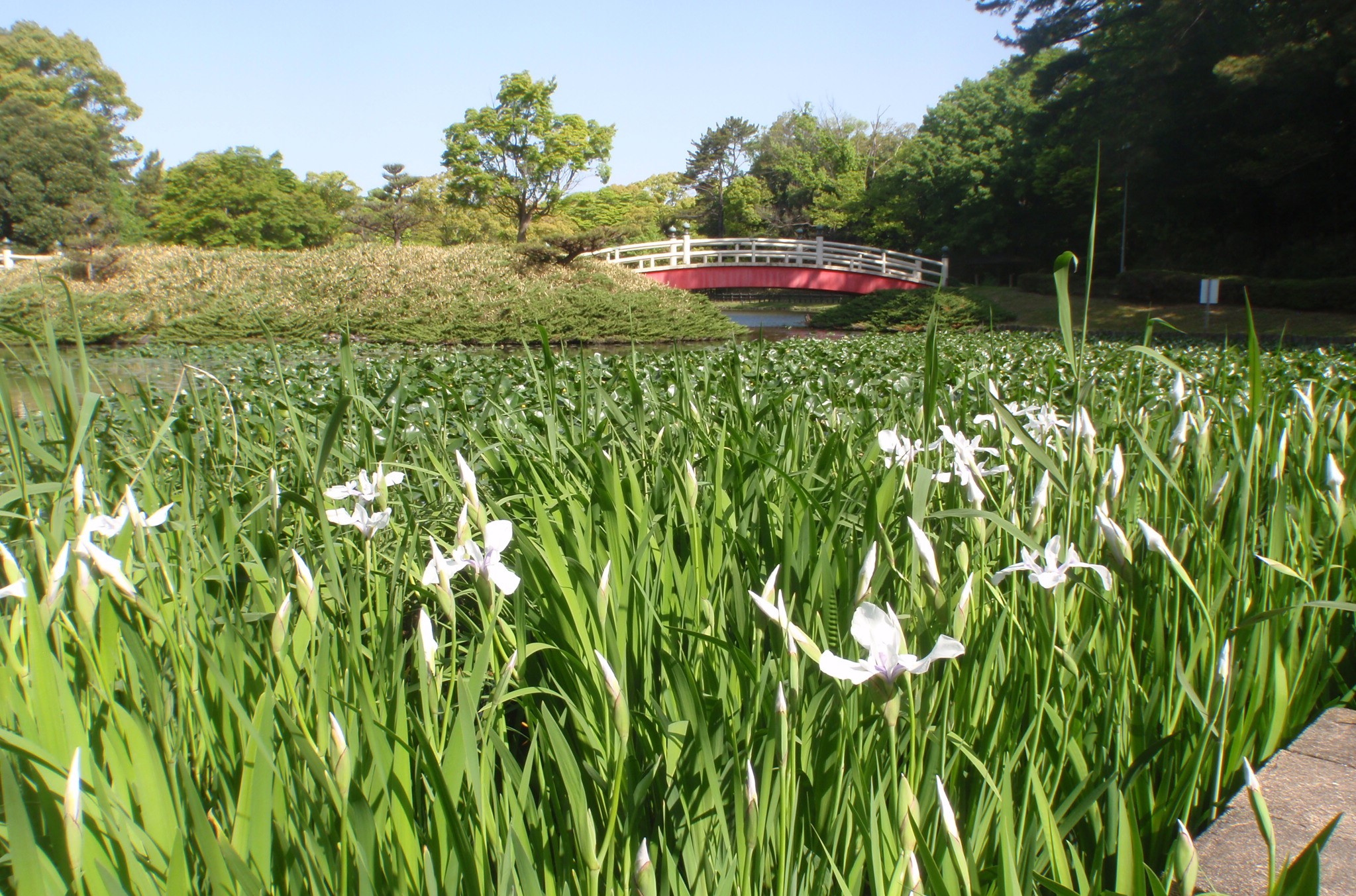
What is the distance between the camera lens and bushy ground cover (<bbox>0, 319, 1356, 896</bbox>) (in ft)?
2.48

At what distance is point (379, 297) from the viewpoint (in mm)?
21250

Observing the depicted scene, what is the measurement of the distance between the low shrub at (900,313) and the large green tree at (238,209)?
40414 millimetres

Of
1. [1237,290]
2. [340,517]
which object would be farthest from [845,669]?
[1237,290]

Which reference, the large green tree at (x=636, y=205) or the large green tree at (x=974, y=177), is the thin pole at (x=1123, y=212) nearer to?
the large green tree at (x=974, y=177)

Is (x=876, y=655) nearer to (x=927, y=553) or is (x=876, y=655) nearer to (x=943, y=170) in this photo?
(x=927, y=553)

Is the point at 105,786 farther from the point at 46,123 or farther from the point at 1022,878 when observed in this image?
→ the point at 46,123

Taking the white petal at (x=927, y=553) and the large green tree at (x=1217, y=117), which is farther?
the large green tree at (x=1217, y=117)

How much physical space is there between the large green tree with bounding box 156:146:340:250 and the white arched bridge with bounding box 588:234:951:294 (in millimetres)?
28841

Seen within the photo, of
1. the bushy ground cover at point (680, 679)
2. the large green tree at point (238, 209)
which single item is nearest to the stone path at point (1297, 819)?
the bushy ground cover at point (680, 679)

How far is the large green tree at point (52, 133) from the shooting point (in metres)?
48.5

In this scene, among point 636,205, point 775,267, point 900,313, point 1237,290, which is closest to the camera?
point 900,313

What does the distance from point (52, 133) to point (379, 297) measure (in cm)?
4488

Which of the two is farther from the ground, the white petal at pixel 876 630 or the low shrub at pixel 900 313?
the low shrub at pixel 900 313

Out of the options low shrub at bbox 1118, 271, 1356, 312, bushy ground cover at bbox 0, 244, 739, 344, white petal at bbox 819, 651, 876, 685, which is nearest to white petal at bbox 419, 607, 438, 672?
white petal at bbox 819, 651, 876, 685
